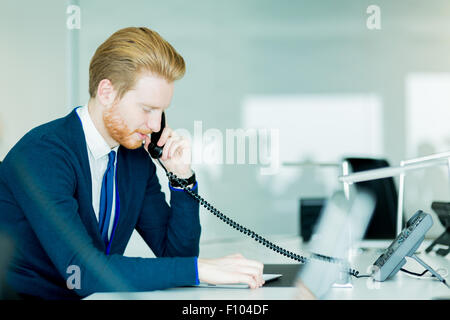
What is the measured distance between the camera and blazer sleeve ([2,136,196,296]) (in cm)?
100

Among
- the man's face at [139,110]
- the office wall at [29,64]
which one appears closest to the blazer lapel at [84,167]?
the man's face at [139,110]

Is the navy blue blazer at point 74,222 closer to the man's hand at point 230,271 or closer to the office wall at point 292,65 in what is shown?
the man's hand at point 230,271

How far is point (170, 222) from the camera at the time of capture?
1464 millimetres

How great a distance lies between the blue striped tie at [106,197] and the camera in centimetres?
131

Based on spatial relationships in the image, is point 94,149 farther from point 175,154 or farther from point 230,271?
point 230,271

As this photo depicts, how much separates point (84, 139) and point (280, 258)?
2.48 ft

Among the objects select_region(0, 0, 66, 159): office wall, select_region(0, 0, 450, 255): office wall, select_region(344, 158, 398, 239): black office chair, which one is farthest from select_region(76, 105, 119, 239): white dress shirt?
select_region(0, 0, 450, 255): office wall

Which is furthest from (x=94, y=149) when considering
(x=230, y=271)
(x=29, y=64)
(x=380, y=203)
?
(x=380, y=203)

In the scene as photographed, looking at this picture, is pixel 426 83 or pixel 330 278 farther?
pixel 426 83

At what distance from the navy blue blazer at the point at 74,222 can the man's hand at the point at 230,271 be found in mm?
22

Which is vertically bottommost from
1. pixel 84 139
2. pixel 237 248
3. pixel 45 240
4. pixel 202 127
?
pixel 237 248
